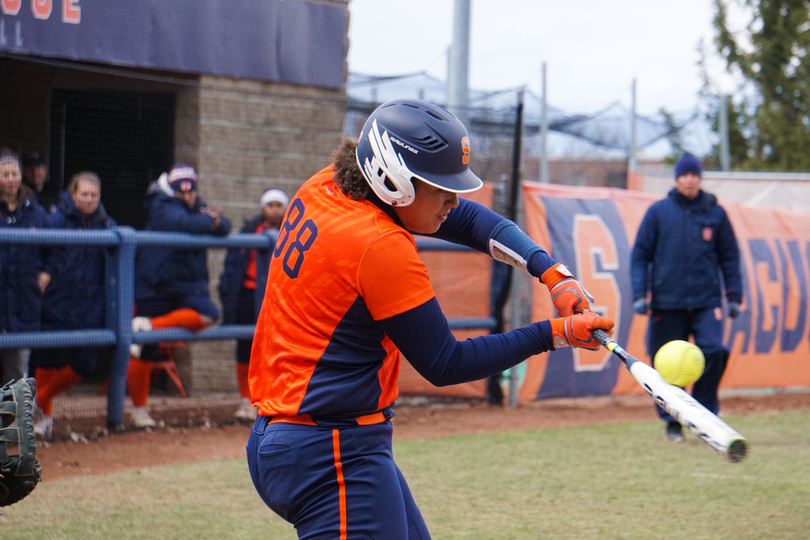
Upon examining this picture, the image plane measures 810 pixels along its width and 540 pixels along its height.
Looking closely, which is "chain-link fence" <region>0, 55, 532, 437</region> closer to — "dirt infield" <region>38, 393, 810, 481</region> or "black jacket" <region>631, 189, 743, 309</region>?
"dirt infield" <region>38, 393, 810, 481</region>

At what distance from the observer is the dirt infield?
6215mm

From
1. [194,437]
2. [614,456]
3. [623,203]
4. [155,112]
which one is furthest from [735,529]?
[155,112]

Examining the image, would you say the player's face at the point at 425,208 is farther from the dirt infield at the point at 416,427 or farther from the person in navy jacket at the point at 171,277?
the person in navy jacket at the point at 171,277

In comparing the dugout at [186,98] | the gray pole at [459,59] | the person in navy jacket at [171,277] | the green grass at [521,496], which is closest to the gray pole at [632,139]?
the gray pole at [459,59]

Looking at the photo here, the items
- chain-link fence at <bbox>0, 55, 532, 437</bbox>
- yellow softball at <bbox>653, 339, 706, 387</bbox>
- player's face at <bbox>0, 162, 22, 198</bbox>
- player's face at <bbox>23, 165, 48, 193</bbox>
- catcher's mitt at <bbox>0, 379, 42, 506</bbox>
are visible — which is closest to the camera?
catcher's mitt at <bbox>0, 379, 42, 506</bbox>

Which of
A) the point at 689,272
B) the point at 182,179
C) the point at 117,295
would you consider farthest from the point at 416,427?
the point at 182,179

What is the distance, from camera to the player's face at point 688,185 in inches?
273

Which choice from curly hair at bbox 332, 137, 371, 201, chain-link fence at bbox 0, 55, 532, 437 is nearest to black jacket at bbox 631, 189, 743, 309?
chain-link fence at bbox 0, 55, 532, 437

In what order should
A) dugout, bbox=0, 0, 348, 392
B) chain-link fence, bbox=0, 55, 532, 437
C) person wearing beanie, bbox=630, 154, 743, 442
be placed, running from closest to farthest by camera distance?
person wearing beanie, bbox=630, 154, 743, 442, dugout, bbox=0, 0, 348, 392, chain-link fence, bbox=0, 55, 532, 437

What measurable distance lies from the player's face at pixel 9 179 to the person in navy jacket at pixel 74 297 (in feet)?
1.27

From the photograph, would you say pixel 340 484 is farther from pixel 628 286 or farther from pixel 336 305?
pixel 628 286

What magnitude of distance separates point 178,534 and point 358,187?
2617mm

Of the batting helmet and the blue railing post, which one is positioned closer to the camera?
the batting helmet

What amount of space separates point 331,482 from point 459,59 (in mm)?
7842
